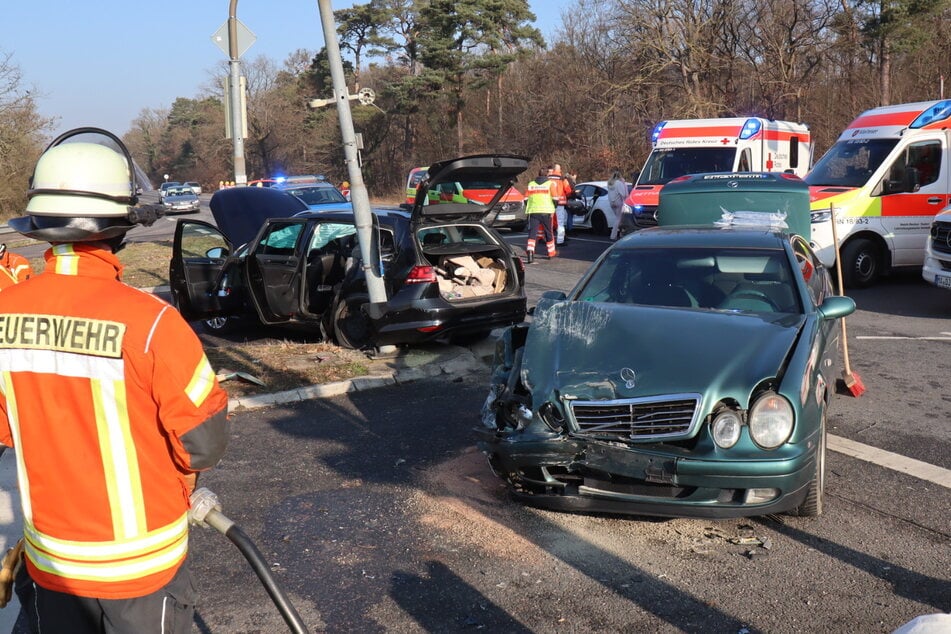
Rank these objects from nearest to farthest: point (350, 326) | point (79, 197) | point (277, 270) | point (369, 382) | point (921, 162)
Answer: point (79, 197) < point (369, 382) < point (350, 326) < point (277, 270) < point (921, 162)

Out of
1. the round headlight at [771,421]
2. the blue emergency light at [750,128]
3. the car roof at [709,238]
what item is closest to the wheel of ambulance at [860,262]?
the blue emergency light at [750,128]

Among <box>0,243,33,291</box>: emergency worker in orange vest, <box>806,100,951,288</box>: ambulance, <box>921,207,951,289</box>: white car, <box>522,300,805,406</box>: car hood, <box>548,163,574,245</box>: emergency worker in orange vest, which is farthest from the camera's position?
<box>548,163,574,245</box>: emergency worker in orange vest

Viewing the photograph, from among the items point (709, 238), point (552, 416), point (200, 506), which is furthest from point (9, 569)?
point (709, 238)

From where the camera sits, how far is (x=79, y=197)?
2.37 m

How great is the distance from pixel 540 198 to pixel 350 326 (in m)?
8.24

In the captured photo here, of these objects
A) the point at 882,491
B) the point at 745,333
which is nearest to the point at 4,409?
the point at 745,333

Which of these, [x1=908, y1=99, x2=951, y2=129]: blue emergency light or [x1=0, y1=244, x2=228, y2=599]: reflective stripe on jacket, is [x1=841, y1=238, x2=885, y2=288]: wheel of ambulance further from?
A: [x1=0, y1=244, x2=228, y2=599]: reflective stripe on jacket

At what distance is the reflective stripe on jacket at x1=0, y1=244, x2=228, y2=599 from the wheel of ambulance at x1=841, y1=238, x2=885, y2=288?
12302 millimetres

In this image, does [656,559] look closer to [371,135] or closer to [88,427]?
[88,427]

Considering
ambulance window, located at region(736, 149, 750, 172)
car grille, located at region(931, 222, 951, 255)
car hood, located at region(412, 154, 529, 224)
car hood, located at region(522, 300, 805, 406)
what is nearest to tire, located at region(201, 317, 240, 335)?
car hood, located at region(412, 154, 529, 224)

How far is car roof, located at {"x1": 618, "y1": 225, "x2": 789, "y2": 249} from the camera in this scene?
6.14 m

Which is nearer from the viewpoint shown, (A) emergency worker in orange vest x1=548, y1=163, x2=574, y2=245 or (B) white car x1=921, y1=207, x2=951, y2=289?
(B) white car x1=921, y1=207, x2=951, y2=289

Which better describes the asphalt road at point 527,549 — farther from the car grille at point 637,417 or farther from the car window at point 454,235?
the car window at point 454,235

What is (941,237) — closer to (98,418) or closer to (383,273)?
(383,273)
